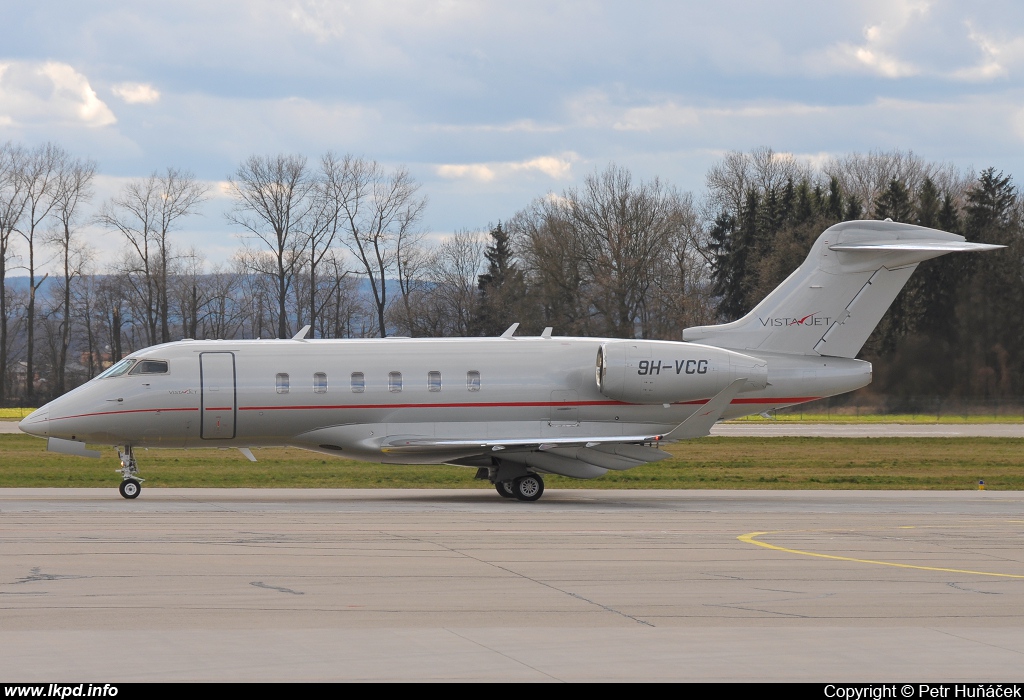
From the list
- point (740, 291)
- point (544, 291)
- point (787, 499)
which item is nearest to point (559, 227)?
point (544, 291)

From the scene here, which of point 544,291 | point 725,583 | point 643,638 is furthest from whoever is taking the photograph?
point 544,291

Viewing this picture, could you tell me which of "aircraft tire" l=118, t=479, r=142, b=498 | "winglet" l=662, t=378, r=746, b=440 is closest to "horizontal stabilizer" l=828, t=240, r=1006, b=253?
"winglet" l=662, t=378, r=746, b=440

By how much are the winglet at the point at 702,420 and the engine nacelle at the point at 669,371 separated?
1104mm

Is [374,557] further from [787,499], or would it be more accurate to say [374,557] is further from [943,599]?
[787,499]

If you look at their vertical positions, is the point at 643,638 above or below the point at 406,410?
below

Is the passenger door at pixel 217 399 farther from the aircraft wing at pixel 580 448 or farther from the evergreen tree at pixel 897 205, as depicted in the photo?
the evergreen tree at pixel 897 205

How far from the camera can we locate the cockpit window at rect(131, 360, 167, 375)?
2525 cm

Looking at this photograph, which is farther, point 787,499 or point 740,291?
point 740,291

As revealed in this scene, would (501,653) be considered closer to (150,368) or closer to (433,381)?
(433,381)

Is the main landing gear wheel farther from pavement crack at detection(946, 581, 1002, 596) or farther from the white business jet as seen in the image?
pavement crack at detection(946, 581, 1002, 596)

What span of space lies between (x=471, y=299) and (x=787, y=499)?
56795 mm

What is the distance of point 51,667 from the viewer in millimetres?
8555

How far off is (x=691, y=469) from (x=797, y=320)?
362 inches

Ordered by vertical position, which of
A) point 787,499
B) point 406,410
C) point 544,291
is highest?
point 544,291
